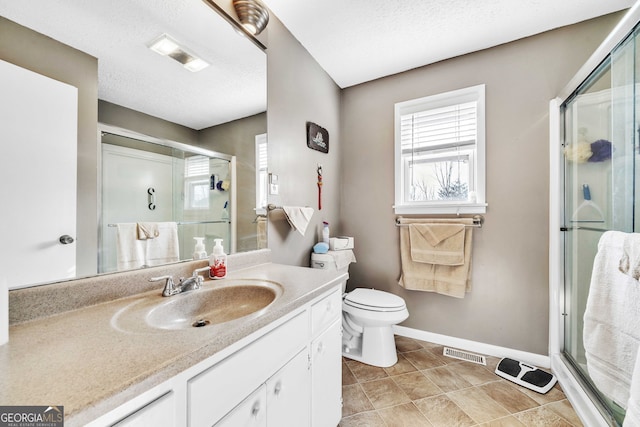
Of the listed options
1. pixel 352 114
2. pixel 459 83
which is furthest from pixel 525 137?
pixel 352 114

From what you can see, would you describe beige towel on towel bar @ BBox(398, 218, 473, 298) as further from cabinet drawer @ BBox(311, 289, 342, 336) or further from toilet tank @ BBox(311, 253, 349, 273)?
cabinet drawer @ BBox(311, 289, 342, 336)

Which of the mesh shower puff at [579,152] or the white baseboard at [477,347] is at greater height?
the mesh shower puff at [579,152]

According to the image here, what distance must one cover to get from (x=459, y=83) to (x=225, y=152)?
6.32ft

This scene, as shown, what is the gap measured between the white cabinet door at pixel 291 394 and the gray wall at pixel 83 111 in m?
0.73

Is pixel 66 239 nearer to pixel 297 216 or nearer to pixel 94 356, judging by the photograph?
pixel 94 356

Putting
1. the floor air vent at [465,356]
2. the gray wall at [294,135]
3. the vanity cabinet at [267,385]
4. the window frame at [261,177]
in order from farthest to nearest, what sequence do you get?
the floor air vent at [465,356] → the gray wall at [294,135] → the window frame at [261,177] → the vanity cabinet at [267,385]

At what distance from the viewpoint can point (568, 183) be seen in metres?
1.71

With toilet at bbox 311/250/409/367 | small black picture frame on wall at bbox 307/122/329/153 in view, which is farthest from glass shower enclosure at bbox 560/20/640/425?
small black picture frame on wall at bbox 307/122/329/153

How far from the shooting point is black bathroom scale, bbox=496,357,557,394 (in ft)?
5.30

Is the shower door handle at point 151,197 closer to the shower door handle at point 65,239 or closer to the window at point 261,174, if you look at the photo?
the shower door handle at point 65,239

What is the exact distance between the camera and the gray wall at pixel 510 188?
1.80 meters

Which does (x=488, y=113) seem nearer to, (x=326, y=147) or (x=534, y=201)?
(x=534, y=201)

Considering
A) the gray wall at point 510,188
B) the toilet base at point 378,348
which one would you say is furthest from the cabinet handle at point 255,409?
the gray wall at point 510,188

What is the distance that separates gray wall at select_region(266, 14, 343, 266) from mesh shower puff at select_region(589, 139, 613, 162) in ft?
5.75
